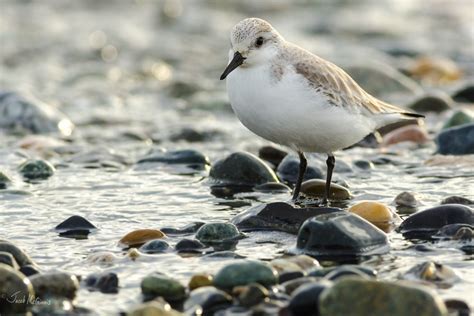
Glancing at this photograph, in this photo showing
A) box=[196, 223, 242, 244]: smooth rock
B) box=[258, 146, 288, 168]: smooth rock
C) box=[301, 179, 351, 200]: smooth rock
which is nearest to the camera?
box=[196, 223, 242, 244]: smooth rock

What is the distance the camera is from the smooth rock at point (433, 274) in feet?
15.7

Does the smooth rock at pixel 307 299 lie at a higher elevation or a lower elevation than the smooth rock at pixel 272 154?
lower

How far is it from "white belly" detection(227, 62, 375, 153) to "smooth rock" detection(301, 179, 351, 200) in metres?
0.64

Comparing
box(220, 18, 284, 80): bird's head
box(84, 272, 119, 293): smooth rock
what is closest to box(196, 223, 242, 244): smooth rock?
box(84, 272, 119, 293): smooth rock

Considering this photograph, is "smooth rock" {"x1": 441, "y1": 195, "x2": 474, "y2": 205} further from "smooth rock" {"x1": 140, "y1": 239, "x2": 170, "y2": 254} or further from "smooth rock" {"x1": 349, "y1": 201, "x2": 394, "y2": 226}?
"smooth rock" {"x1": 140, "y1": 239, "x2": 170, "y2": 254}

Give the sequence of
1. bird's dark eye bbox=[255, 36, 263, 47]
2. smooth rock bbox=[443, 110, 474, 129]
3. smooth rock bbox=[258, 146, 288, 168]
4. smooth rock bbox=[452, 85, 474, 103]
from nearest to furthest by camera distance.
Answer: bird's dark eye bbox=[255, 36, 263, 47] < smooth rock bbox=[258, 146, 288, 168] < smooth rock bbox=[443, 110, 474, 129] < smooth rock bbox=[452, 85, 474, 103]

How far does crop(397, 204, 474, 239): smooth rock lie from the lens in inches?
224

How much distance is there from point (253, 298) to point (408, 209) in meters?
2.27

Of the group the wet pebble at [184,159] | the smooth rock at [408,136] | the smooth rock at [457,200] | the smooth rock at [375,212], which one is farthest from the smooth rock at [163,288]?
the smooth rock at [408,136]

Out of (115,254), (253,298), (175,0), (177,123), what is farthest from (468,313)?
(175,0)

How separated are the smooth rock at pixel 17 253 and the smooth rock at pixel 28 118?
4.73m

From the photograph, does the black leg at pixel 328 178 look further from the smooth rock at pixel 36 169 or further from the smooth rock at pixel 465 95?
the smooth rock at pixel 465 95

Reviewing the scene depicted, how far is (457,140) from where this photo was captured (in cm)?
795

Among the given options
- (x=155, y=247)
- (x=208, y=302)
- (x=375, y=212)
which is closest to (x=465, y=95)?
(x=375, y=212)
